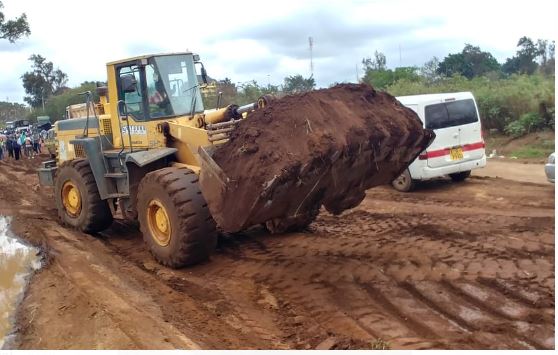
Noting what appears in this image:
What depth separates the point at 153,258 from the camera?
7523 millimetres

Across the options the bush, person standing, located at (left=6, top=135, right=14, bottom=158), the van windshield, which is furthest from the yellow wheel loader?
person standing, located at (left=6, top=135, right=14, bottom=158)

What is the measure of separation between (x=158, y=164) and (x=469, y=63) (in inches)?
1380

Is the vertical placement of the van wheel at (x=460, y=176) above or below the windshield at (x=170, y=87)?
below

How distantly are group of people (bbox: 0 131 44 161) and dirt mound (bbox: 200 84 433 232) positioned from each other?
24.0 metres

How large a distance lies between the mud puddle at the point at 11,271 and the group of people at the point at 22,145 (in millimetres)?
19286

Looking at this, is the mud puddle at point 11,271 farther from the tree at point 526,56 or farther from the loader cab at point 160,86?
the tree at point 526,56

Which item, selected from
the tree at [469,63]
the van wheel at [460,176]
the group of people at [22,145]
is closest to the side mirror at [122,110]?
the van wheel at [460,176]

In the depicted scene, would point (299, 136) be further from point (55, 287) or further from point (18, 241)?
point (18, 241)

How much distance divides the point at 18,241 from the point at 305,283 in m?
5.05

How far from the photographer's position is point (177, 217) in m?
6.62

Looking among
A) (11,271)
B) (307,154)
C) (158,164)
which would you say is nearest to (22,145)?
(11,271)

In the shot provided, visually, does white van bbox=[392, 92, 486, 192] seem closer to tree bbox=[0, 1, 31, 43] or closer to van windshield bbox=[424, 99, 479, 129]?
van windshield bbox=[424, 99, 479, 129]

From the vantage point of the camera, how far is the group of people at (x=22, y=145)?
27250 mm

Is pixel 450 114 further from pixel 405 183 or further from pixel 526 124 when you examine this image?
pixel 526 124
